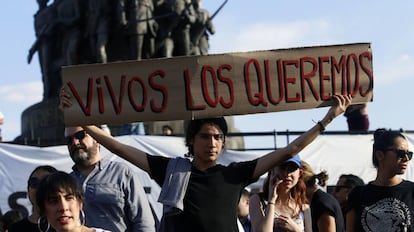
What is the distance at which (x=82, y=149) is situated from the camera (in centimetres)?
649

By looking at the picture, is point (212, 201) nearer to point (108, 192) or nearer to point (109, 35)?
point (108, 192)

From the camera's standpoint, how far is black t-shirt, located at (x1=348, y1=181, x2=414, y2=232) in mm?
6160

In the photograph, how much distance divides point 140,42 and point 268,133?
6.23 meters

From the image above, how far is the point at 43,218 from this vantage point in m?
4.80

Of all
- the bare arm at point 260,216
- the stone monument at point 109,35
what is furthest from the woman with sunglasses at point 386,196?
the stone monument at point 109,35

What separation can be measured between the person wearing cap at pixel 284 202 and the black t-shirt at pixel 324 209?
0.62 feet

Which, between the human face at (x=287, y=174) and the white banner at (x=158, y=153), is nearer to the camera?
the human face at (x=287, y=174)

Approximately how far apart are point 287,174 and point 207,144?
81 centimetres

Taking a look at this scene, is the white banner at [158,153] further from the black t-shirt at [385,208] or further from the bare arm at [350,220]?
the black t-shirt at [385,208]

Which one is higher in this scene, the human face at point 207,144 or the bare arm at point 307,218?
the human face at point 207,144

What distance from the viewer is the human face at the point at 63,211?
4555mm

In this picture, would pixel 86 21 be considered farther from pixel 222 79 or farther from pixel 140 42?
pixel 222 79

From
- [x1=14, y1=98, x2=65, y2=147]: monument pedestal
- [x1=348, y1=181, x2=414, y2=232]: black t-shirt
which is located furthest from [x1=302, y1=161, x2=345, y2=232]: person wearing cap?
[x1=14, y1=98, x2=65, y2=147]: monument pedestal

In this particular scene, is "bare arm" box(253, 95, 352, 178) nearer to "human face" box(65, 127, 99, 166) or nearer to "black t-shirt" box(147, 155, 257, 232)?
"black t-shirt" box(147, 155, 257, 232)
